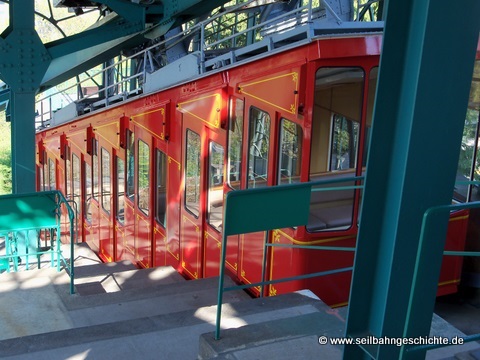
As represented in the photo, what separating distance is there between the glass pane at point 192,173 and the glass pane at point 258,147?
1186mm

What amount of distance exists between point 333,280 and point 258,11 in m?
6.18

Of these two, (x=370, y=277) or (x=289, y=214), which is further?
(x=289, y=214)

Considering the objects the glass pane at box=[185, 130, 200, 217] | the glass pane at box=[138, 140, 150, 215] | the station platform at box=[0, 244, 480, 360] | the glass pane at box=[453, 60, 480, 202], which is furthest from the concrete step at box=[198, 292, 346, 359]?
the glass pane at box=[138, 140, 150, 215]

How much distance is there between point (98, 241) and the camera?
10227 millimetres

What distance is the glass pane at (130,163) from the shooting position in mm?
8156

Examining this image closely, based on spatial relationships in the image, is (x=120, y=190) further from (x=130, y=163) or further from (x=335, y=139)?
(x=335, y=139)

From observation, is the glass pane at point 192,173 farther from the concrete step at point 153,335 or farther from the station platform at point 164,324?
the concrete step at point 153,335

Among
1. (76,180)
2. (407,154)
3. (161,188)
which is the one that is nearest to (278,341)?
(407,154)

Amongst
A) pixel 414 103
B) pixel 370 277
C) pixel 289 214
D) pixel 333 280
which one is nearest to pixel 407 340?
pixel 370 277

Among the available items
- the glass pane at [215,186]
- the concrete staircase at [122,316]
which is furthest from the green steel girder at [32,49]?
the glass pane at [215,186]

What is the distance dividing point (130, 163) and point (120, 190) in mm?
779

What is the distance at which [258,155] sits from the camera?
16.6ft

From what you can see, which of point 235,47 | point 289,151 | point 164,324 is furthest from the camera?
point 235,47

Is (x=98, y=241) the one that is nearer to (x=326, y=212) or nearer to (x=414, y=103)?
(x=326, y=212)
